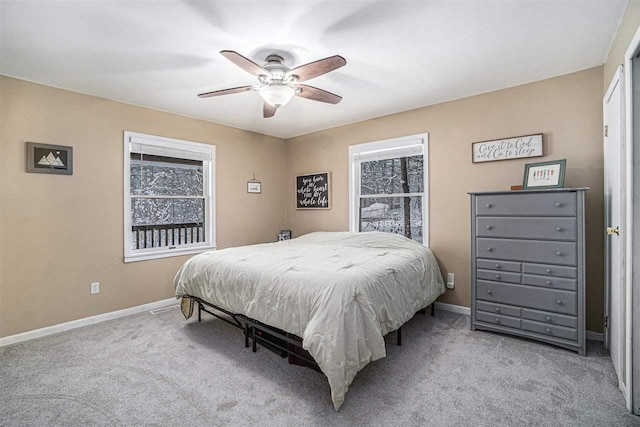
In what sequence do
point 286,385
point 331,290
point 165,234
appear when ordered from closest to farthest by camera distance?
point 331,290
point 286,385
point 165,234

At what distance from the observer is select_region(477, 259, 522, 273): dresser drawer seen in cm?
269

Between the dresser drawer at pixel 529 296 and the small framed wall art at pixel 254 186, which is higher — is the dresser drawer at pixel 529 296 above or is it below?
below

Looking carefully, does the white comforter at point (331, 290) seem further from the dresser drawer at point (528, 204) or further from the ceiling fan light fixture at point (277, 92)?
the ceiling fan light fixture at point (277, 92)

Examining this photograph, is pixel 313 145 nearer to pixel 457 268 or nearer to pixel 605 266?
pixel 457 268

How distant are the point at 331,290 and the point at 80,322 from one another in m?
2.93

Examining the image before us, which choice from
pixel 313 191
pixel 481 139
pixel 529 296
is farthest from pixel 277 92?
pixel 529 296

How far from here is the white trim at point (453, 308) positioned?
3395mm

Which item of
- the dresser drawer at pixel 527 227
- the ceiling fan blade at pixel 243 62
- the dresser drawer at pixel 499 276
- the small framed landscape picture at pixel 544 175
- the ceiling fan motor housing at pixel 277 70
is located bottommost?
the dresser drawer at pixel 499 276

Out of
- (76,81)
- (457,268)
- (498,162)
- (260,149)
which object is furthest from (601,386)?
(76,81)

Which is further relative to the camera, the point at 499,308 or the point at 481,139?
the point at 481,139

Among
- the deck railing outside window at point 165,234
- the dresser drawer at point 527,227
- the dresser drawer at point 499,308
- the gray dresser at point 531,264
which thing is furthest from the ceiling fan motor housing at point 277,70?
the dresser drawer at point 499,308

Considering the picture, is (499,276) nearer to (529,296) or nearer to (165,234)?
(529,296)

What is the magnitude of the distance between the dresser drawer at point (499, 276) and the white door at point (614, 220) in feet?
2.05

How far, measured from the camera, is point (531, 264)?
262 centimetres
